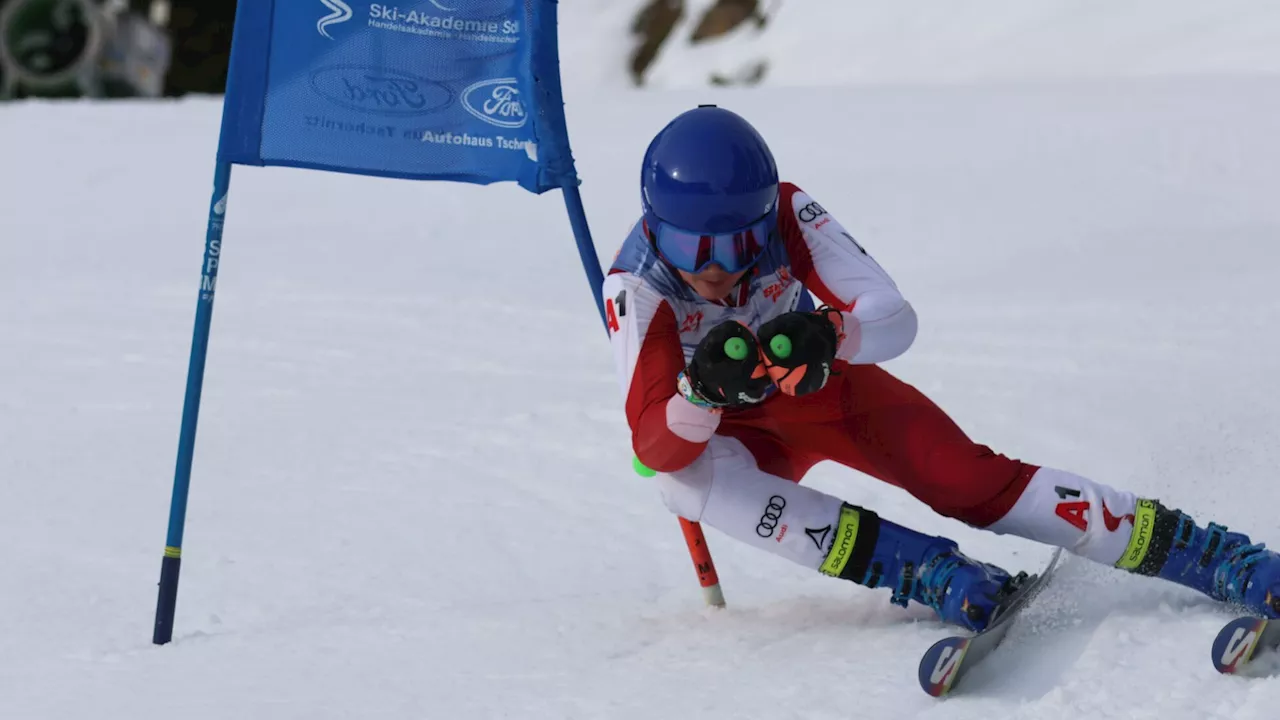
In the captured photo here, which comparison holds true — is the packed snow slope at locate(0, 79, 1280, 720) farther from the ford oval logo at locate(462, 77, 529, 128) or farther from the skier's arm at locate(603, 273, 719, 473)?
the ford oval logo at locate(462, 77, 529, 128)

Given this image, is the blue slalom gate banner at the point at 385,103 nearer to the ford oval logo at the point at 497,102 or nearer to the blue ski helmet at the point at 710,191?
the ford oval logo at the point at 497,102

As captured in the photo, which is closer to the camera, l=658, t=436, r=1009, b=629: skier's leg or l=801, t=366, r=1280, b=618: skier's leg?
l=801, t=366, r=1280, b=618: skier's leg

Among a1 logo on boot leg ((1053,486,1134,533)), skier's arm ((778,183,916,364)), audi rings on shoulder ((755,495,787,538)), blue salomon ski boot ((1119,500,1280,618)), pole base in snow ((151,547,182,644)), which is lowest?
pole base in snow ((151,547,182,644))

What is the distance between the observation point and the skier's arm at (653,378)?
10.0 feet

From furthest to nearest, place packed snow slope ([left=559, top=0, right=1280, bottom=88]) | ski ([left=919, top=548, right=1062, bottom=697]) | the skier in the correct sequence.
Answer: packed snow slope ([left=559, top=0, right=1280, bottom=88]) < the skier < ski ([left=919, top=548, right=1062, bottom=697])

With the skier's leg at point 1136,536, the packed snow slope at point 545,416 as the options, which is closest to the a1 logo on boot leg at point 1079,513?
the skier's leg at point 1136,536

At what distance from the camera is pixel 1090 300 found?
7191 millimetres

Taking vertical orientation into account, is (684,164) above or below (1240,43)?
above

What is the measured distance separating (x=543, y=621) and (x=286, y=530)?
1375 mm

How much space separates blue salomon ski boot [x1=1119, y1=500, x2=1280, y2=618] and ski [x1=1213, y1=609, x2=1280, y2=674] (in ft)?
0.85

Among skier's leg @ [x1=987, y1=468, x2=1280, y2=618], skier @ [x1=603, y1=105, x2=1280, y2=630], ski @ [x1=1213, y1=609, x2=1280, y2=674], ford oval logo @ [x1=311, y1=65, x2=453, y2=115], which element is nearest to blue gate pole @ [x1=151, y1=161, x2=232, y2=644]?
ford oval logo @ [x1=311, y1=65, x2=453, y2=115]

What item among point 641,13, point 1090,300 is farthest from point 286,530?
point 641,13

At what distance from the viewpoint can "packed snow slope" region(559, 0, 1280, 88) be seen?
13336mm

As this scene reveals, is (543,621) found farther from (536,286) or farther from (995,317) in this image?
(536,286)
